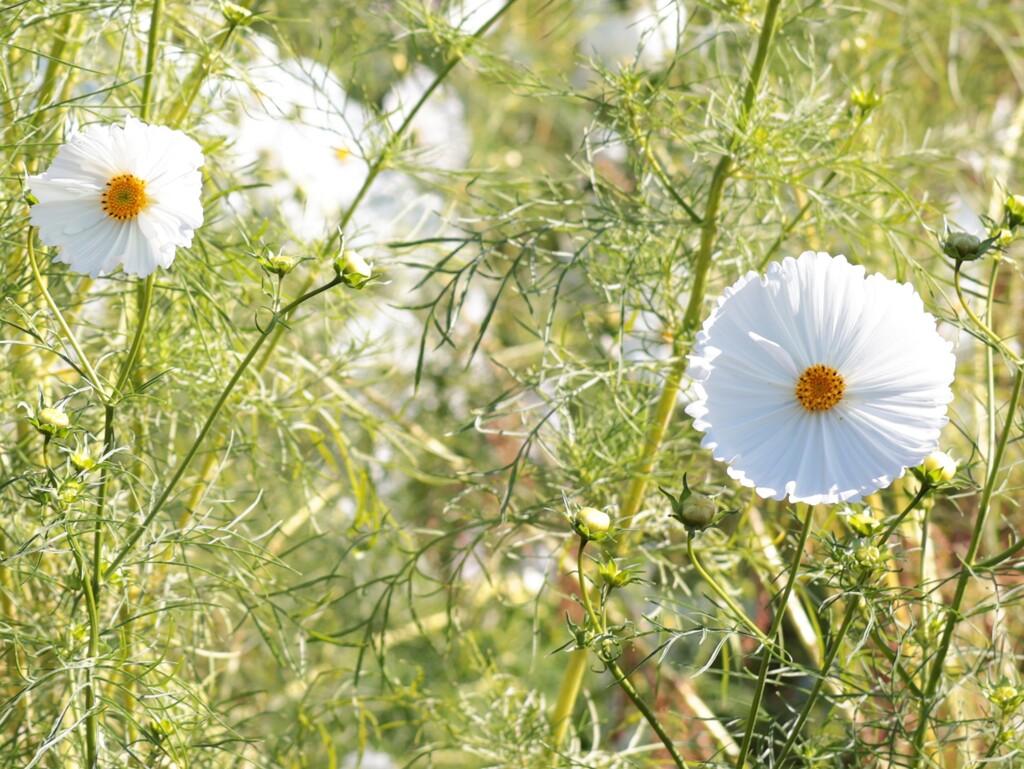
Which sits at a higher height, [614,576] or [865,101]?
[865,101]

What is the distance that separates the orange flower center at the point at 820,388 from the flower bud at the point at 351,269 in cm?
13

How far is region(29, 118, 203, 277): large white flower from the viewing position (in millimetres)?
Result: 373

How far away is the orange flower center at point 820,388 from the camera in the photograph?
34cm

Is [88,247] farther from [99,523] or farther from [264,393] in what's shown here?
[264,393]

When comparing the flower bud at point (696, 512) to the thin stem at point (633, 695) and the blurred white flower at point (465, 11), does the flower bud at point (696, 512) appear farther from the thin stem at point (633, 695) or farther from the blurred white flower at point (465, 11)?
the blurred white flower at point (465, 11)

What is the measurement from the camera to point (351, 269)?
35cm

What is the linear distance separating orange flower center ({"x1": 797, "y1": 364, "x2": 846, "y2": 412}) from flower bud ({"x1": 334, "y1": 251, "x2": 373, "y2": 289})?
13cm

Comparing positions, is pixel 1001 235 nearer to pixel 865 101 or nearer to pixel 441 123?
pixel 865 101

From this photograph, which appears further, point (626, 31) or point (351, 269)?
point (626, 31)

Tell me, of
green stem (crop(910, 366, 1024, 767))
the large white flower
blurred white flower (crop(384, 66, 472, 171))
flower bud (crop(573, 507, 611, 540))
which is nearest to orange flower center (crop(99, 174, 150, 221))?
the large white flower

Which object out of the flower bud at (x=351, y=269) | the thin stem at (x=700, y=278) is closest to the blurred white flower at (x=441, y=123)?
the thin stem at (x=700, y=278)

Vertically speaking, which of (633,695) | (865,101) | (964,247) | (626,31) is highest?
(626,31)

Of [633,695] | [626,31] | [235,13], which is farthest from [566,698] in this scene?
[626,31]

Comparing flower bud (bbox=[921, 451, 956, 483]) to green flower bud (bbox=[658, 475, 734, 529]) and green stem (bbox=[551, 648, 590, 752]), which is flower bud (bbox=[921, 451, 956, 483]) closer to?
green flower bud (bbox=[658, 475, 734, 529])
